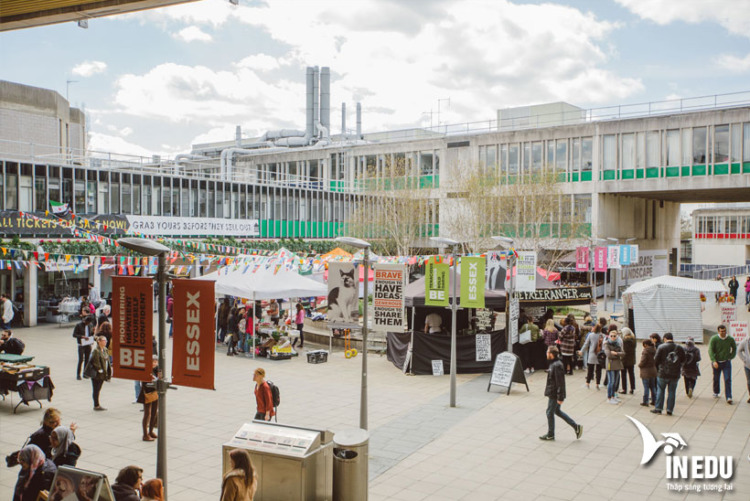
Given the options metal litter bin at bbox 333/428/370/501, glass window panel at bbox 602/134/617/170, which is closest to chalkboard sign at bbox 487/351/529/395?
metal litter bin at bbox 333/428/370/501

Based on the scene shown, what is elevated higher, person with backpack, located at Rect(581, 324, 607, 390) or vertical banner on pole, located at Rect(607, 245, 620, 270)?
vertical banner on pole, located at Rect(607, 245, 620, 270)

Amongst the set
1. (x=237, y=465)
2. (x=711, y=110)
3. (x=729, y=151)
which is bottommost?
(x=237, y=465)

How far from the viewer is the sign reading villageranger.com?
9.88 meters

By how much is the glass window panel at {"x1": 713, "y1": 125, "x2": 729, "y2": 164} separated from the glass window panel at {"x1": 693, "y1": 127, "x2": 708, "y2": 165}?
2.23 ft

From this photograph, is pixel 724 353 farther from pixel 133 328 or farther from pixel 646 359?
pixel 133 328

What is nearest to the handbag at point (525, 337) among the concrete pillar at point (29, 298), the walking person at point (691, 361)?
the walking person at point (691, 361)

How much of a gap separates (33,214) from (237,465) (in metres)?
27.2

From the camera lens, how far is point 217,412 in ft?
46.2

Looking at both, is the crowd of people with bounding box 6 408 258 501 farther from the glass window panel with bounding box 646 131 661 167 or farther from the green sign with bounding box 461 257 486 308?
the glass window panel with bounding box 646 131 661 167

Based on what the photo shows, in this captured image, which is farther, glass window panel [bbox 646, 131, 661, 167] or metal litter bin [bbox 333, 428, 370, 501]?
glass window panel [bbox 646, 131, 661, 167]

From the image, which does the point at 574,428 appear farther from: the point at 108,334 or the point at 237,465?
the point at 108,334

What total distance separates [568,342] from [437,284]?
5.27 m

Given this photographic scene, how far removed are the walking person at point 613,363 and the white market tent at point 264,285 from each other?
10012 millimetres

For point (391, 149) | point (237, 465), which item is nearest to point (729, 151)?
point (391, 149)
